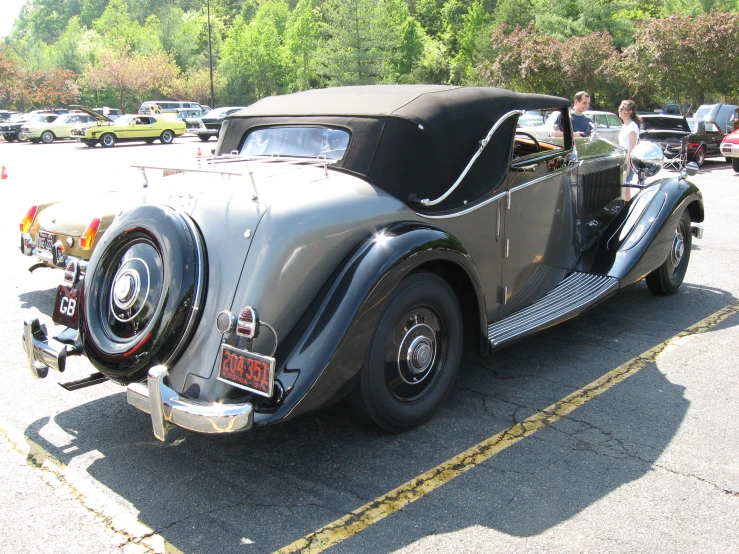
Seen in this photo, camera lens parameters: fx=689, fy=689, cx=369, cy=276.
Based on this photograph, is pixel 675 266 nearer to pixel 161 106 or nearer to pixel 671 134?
pixel 671 134

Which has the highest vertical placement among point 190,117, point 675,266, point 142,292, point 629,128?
point 190,117

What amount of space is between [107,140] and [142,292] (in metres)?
29.4

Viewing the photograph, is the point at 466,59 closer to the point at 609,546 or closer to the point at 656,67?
the point at 656,67

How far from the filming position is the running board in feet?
14.3

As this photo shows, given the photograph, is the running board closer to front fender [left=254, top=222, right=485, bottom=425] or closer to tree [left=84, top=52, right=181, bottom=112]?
front fender [left=254, top=222, right=485, bottom=425]

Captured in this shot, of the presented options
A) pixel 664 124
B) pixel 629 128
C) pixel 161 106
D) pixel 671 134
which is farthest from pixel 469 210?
pixel 161 106

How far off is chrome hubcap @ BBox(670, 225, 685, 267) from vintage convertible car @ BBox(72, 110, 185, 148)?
2779cm

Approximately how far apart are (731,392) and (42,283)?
637 centimetres

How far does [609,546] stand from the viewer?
9.34ft

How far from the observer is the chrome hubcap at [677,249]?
6254 mm

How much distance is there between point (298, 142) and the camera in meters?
4.50

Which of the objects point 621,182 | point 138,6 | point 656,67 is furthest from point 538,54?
point 138,6

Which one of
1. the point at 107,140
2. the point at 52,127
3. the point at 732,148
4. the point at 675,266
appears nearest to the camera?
the point at 675,266

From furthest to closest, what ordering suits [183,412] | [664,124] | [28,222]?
[664,124], [28,222], [183,412]
